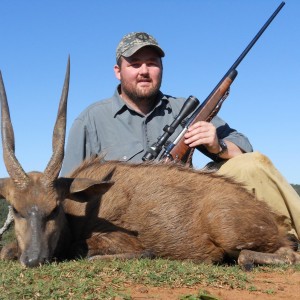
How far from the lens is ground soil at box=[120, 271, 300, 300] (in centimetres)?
440

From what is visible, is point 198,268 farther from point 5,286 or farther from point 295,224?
point 295,224

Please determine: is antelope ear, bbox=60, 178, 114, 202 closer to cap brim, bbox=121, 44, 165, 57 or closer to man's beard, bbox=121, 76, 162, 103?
man's beard, bbox=121, 76, 162, 103

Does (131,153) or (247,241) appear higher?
(131,153)

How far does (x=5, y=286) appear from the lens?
4.52 m

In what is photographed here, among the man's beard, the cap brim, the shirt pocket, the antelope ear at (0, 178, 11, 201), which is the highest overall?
the cap brim

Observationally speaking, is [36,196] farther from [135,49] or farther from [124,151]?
[135,49]

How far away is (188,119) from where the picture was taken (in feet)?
25.7

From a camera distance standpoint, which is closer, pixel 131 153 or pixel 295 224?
pixel 295 224

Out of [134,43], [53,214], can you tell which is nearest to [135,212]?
[53,214]

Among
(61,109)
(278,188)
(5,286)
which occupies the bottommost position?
(5,286)

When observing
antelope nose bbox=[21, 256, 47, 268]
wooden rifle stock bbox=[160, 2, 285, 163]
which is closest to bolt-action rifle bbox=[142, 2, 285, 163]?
wooden rifle stock bbox=[160, 2, 285, 163]

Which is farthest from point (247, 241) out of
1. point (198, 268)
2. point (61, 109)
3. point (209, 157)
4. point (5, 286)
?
point (5, 286)

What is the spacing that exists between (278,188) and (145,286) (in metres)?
3.07

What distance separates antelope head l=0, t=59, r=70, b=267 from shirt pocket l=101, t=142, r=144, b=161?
182 centimetres
